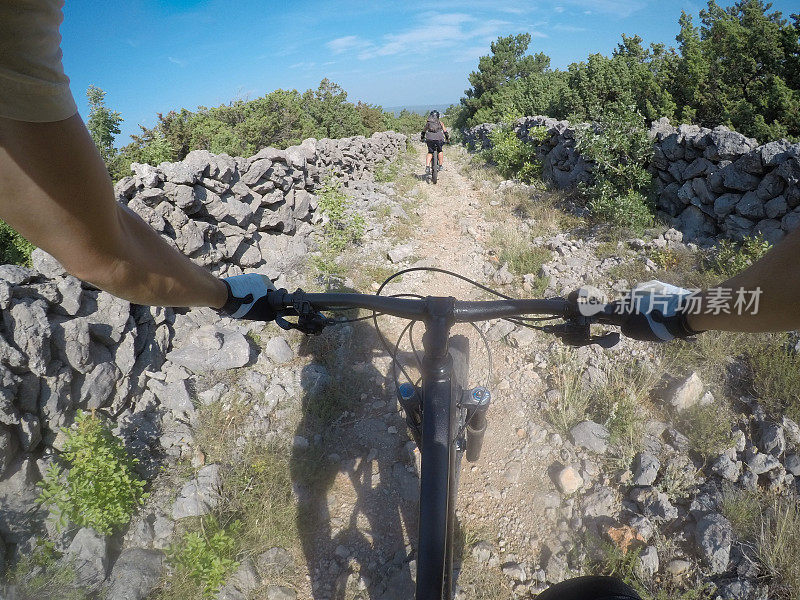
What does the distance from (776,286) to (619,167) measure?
7485 mm

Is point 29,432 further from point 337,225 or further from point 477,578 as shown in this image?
point 337,225

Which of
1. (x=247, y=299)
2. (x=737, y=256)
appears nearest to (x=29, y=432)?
(x=247, y=299)

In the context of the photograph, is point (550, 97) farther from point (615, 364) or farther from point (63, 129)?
point (63, 129)

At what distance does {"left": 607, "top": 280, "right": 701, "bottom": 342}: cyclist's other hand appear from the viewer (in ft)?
4.18

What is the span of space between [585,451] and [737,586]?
113 centimetres

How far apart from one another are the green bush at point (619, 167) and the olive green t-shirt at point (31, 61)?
283 inches

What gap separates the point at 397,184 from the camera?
11.6 meters

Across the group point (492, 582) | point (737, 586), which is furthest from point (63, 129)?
point (737, 586)


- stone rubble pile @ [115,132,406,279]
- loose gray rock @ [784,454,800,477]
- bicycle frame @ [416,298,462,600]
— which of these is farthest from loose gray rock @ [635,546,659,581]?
stone rubble pile @ [115,132,406,279]

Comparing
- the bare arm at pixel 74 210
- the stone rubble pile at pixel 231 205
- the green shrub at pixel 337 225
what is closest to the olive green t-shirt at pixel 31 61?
the bare arm at pixel 74 210

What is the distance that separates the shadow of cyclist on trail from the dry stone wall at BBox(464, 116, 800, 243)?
5373 mm

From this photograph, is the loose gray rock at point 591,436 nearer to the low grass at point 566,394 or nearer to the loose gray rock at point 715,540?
the low grass at point 566,394

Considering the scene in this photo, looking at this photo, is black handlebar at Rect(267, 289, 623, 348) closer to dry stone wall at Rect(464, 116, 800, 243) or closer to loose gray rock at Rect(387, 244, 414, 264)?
loose gray rock at Rect(387, 244, 414, 264)

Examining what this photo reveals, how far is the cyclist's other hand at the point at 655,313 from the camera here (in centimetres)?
127
